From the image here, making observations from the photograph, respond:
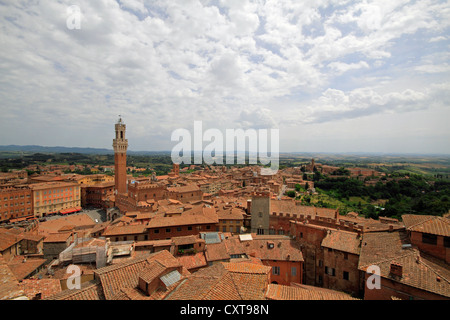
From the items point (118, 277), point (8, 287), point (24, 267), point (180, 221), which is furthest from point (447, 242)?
point (24, 267)

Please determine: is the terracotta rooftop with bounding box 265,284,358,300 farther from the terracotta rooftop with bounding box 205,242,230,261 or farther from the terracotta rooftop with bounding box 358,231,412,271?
the terracotta rooftop with bounding box 205,242,230,261

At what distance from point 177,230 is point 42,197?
4176 cm

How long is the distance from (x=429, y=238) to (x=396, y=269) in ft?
13.3

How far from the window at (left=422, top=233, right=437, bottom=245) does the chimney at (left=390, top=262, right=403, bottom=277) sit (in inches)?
148

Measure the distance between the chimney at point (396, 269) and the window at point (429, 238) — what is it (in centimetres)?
376

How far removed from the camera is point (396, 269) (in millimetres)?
10961

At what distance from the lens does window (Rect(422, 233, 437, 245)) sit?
1280cm

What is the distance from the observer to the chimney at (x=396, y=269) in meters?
10.8

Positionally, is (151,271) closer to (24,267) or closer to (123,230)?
(123,230)

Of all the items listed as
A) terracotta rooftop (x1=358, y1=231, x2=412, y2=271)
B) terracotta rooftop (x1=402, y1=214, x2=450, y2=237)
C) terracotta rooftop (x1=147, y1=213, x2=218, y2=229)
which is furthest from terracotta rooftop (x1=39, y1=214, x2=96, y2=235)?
terracotta rooftop (x1=402, y1=214, x2=450, y2=237)

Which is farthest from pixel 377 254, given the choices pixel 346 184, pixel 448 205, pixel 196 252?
pixel 346 184

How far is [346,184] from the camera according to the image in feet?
229
